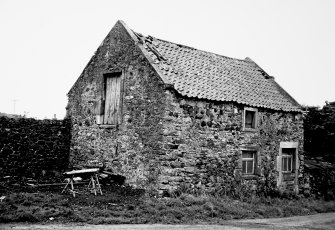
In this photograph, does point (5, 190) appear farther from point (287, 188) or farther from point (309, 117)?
point (309, 117)

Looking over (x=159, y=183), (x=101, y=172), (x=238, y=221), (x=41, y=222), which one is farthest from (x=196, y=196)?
(x=41, y=222)

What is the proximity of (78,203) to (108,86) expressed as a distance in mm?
6582

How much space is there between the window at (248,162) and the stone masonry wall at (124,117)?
4.64 meters

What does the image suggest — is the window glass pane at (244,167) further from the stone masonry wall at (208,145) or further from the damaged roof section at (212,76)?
the damaged roof section at (212,76)

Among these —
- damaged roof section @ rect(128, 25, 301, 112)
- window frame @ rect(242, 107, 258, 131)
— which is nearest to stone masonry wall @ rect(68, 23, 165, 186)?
damaged roof section @ rect(128, 25, 301, 112)

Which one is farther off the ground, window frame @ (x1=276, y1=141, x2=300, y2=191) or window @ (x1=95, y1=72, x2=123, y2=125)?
window @ (x1=95, y1=72, x2=123, y2=125)

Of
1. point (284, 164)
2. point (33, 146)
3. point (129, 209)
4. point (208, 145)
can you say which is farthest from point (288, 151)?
point (33, 146)

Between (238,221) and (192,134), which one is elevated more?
(192,134)

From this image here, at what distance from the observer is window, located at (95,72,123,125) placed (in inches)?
644

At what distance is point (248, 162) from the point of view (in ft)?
56.1

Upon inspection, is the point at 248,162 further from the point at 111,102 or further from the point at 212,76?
the point at 111,102

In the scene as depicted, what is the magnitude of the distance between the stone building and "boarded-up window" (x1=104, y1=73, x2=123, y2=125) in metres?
0.05

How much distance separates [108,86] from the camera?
56.2 ft

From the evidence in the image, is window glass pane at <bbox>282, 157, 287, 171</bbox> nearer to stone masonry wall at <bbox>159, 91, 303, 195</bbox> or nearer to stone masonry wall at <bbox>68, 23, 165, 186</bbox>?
stone masonry wall at <bbox>159, 91, 303, 195</bbox>
